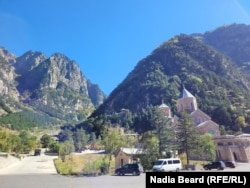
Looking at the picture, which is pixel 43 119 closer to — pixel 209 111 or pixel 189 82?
pixel 189 82

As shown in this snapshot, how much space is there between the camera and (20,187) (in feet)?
34.3

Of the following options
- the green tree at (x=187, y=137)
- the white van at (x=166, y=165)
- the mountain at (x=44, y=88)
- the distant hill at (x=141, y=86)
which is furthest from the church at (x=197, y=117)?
the mountain at (x=44, y=88)

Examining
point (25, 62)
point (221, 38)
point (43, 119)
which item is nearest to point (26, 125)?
point (43, 119)

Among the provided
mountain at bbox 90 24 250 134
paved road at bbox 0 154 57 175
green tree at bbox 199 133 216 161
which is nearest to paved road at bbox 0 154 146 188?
paved road at bbox 0 154 57 175

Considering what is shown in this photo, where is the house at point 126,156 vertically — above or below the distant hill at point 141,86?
below

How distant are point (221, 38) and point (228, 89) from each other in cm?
7076

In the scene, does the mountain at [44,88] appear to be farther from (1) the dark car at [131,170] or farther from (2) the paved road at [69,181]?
(2) the paved road at [69,181]

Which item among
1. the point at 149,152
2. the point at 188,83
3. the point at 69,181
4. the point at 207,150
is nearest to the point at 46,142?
the point at 207,150

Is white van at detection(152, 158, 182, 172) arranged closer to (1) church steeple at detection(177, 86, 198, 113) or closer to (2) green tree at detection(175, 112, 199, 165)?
(2) green tree at detection(175, 112, 199, 165)

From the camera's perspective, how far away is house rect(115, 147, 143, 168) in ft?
69.9

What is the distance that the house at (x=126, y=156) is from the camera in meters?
21.3

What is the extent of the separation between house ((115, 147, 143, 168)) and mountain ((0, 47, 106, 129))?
273ft

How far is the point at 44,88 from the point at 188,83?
2546 inches

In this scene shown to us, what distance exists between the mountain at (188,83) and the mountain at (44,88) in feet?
89.9
